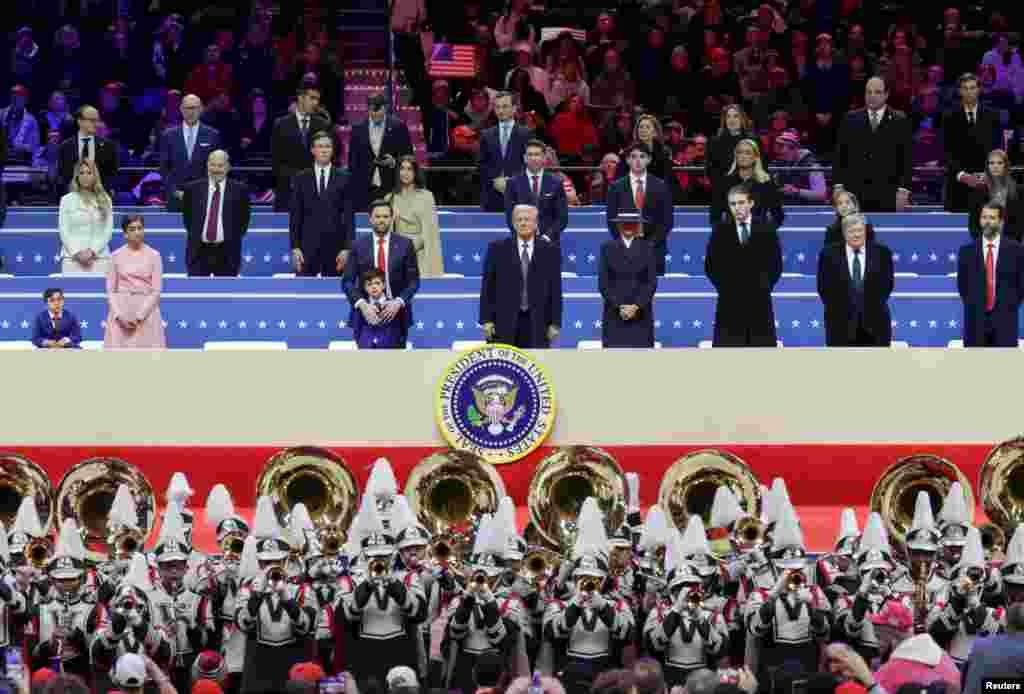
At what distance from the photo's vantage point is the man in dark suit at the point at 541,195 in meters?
17.8

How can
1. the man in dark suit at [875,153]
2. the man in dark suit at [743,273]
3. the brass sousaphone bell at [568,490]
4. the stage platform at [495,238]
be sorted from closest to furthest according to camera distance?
the brass sousaphone bell at [568,490], the man in dark suit at [743,273], the man in dark suit at [875,153], the stage platform at [495,238]

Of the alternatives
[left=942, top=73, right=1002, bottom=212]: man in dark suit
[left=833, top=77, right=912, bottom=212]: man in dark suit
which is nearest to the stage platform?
[left=833, top=77, right=912, bottom=212]: man in dark suit

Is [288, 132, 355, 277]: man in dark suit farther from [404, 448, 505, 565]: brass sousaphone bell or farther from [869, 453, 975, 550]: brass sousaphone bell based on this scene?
[869, 453, 975, 550]: brass sousaphone bell

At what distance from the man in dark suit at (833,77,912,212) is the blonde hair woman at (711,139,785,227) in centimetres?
81

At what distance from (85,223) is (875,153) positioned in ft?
19.1

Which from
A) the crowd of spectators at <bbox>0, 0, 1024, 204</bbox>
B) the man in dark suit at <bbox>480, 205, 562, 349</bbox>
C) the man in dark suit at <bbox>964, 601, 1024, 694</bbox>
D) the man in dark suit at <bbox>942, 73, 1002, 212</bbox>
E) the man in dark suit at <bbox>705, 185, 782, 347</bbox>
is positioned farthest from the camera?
the crowd of spectators at <bbox>0, 0, 1024, 204</bbox>

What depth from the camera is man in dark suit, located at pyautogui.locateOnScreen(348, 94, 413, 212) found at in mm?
18734

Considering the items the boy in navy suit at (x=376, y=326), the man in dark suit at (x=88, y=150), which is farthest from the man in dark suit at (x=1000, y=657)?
the man in dark suit at (x=88, y=150)

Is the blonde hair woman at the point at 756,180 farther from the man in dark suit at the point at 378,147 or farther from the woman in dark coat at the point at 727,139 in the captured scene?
the man in dark suit at the point at 378,147

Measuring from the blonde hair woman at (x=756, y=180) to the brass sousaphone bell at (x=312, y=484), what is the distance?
398 cm

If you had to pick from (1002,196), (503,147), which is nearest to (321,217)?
(503,147)

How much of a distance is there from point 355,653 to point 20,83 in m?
9.48

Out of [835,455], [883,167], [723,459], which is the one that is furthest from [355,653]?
[883,167]

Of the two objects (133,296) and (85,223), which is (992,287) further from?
(85,223)
